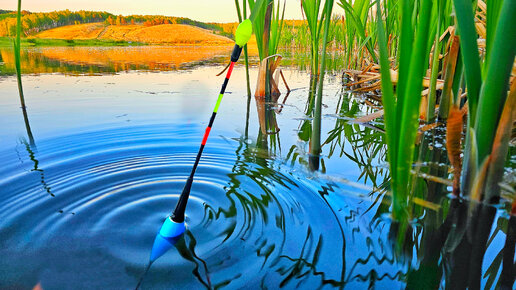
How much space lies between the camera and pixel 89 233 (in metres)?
1.04

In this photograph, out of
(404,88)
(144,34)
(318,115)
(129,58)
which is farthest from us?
(144,34)

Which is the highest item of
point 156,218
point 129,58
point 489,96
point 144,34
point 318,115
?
point 144,34

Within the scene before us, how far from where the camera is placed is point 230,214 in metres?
1.17

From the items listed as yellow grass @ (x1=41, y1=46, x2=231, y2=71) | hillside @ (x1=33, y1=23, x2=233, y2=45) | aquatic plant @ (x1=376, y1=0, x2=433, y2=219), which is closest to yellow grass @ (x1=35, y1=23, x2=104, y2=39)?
hillside @ (x1=33, y1=23, x2=233, y2=45)

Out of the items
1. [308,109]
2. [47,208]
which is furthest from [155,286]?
[308,109]

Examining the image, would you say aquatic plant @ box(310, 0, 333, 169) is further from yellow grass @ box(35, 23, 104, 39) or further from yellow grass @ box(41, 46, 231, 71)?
yellow grass @ box(35, 23, 104, 39)

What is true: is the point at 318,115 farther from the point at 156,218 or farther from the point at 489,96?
the point at 156,218

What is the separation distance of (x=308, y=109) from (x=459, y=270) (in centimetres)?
228

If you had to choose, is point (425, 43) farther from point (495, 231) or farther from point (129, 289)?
point (129, 289)

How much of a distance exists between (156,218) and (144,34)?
3065 centimetres

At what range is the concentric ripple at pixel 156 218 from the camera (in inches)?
33.9

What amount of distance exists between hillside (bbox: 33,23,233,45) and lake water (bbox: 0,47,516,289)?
26253mm

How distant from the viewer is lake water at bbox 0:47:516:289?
0.85 metres

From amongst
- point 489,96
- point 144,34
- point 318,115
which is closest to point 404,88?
point 489,96
